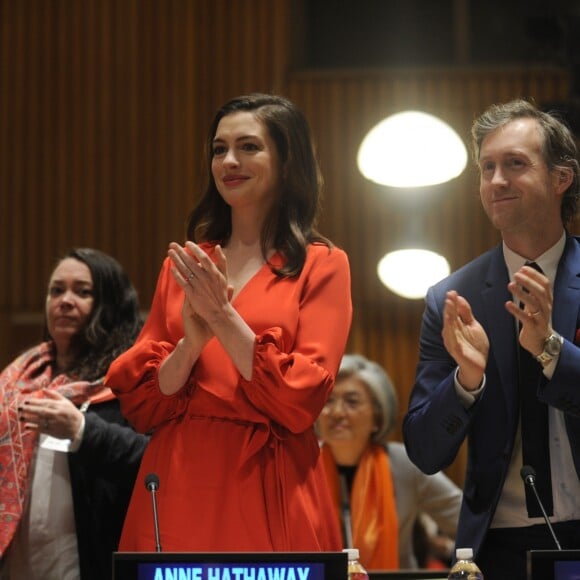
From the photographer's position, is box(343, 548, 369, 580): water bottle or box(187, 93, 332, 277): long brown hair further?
box(187, 93, 332, 277): long brown hair

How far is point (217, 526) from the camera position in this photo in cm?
231

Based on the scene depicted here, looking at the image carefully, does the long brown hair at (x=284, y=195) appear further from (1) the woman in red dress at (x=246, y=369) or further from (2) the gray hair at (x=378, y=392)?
(2) the gray hair at (x=378, y=392)

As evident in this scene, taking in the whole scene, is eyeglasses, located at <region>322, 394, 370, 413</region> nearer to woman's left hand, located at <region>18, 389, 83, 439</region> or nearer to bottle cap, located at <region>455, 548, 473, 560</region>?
woman's left hand, located at <region>18, 389, 83, 439</region>

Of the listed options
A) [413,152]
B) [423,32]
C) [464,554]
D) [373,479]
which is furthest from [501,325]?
[423,32]

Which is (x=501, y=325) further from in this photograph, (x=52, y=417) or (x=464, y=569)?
(x=52, y=417)

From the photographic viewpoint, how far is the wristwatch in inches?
87.2

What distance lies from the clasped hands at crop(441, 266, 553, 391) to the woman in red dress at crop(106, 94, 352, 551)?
287 millimetres

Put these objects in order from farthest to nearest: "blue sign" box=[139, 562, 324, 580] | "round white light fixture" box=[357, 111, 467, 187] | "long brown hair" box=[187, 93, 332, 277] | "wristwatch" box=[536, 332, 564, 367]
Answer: "round white light fixture" box=[357, 111, 467, 187], "long brown hair" box=[187, 93, 332, 277], "wristwatch" box=[536, 332, 564, 367], "blue sign" box=[139, 562, 324, 580]

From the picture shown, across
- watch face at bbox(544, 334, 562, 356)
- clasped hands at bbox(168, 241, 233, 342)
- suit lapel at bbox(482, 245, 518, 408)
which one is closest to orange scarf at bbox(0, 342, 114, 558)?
clasped hands at bbox(168, 241, 233, 342)

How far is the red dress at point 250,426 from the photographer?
2.30 metres

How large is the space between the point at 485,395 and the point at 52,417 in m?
1.21

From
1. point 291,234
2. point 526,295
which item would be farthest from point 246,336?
point 526,295

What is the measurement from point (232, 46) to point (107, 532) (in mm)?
5146

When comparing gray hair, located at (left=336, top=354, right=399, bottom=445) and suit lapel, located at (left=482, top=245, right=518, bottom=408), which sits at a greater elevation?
suit lapel, located at (left=482, top=245, right=518, bottom=408)
